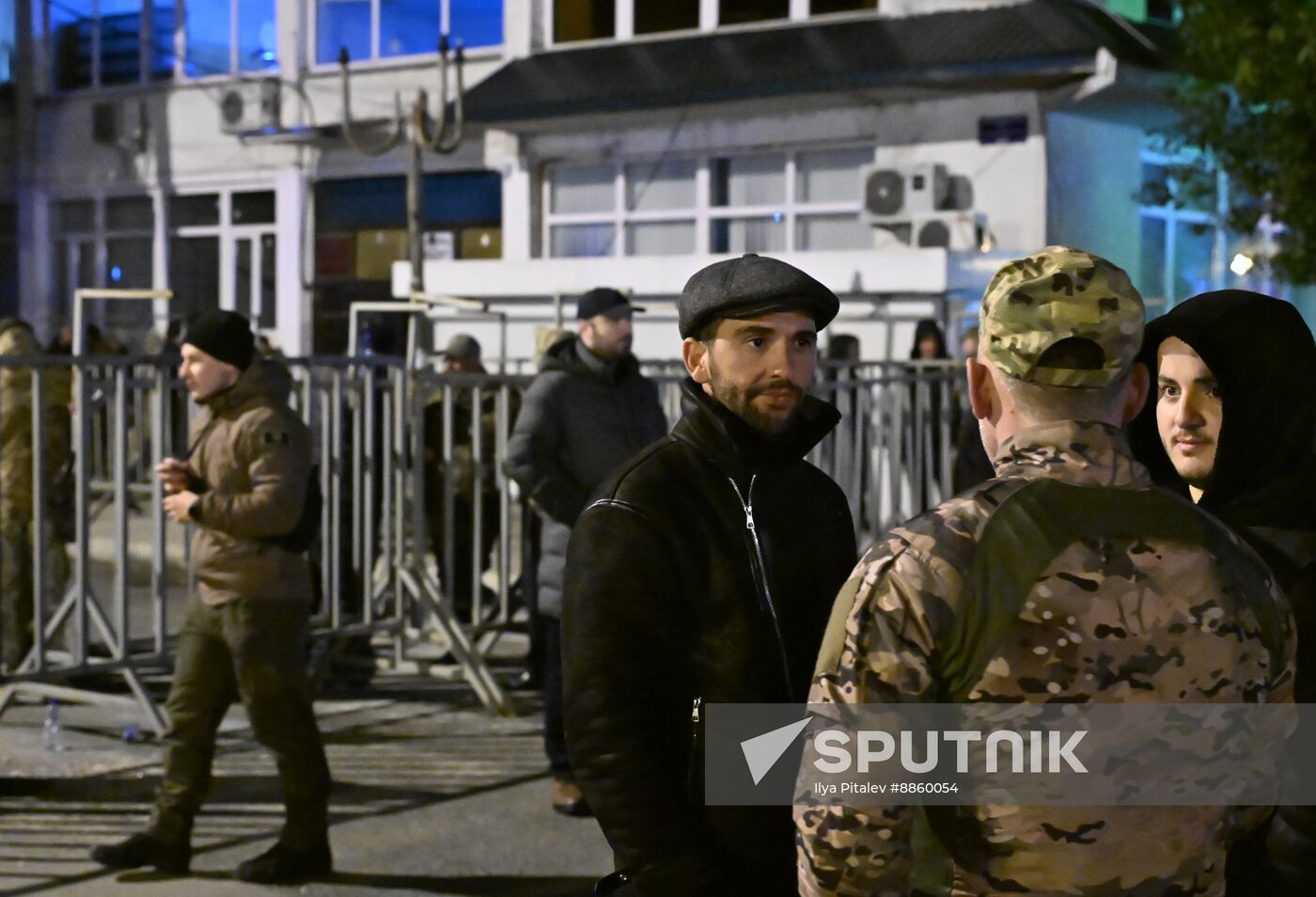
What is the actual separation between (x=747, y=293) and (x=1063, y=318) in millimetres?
1046

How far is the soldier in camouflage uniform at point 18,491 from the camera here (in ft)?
28.9

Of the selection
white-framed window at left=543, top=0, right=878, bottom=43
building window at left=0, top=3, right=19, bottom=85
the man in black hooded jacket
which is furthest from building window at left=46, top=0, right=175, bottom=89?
the man in black hooded jacket

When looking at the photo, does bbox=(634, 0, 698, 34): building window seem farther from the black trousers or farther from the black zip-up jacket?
the black zip-up jacket

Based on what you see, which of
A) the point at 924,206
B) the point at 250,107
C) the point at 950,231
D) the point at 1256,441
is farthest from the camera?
the point at 250,107

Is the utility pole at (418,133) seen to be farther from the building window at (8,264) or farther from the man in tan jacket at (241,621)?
the man in tan jacket at (241,621)

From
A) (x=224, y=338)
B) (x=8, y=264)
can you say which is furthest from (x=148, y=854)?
(x=8, y=264)

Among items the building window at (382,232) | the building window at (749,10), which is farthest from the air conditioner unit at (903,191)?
the building window at (382,232)

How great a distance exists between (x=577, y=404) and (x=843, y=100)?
12.8 m

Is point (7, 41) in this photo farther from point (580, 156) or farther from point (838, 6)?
point (838, 6)

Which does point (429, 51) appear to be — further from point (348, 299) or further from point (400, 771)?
point (400, 771)

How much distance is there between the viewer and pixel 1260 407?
295cm

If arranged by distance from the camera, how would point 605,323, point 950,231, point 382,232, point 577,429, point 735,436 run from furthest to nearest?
point 382,232
point 950,231
point 577,429
point 605,323
point 735,436

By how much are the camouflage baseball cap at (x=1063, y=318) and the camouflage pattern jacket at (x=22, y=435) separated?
23.6ft

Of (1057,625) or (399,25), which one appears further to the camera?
(399,25)
